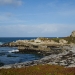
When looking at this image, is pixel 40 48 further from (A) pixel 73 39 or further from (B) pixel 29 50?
(A) pixel 73 39

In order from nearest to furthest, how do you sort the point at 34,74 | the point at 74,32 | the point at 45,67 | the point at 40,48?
the point at 34,74 → the point at 45,67 → the point at 40,48 → the point at 74,32

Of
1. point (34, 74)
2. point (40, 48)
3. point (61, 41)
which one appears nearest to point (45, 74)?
point (34, 74)

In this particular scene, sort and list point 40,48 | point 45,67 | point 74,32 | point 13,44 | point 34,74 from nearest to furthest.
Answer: point 34,74 < point 45,67 < point 40,48 < point 13,44 < point 74,32

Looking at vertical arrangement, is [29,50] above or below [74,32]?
below

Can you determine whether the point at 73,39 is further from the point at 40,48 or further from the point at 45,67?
the point at 45,67

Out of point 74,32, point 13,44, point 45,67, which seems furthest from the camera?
point 74,32

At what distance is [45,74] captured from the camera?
75.7 feet

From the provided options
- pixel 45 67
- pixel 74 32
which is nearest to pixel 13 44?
pixel 74 32

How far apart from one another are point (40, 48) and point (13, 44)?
37375 millimetres

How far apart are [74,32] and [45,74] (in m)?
132

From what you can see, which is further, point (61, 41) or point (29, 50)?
point (61, 41)

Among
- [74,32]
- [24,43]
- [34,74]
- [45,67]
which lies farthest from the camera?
[74,32]

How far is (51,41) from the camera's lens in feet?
416

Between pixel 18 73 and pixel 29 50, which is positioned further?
pixel 29 50
